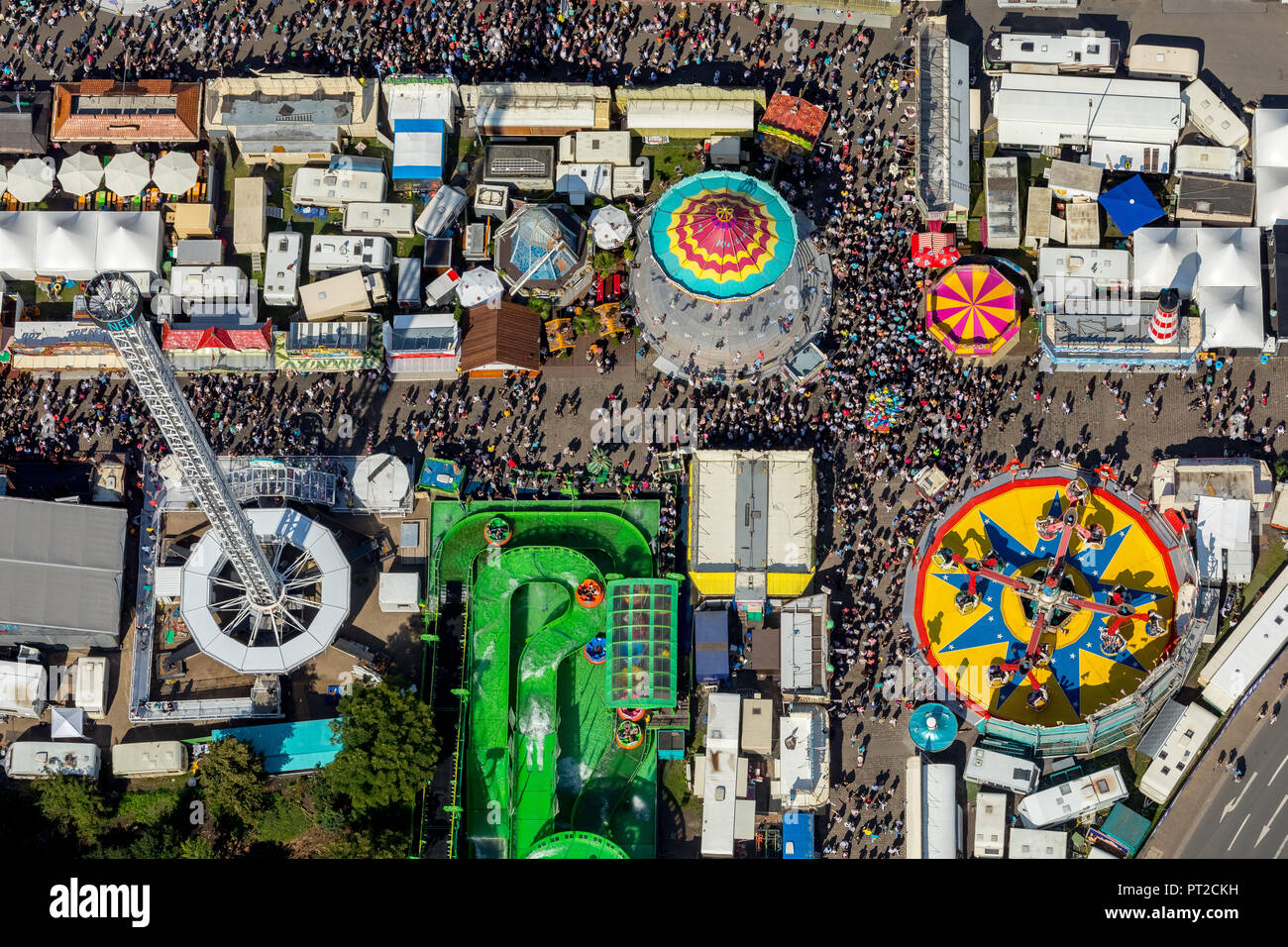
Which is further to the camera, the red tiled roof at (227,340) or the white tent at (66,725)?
the red tiled roof at (227,340)

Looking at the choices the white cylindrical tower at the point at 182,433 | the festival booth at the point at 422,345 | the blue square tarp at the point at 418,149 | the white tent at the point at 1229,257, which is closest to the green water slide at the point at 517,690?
the festival booth at the point at 422,345

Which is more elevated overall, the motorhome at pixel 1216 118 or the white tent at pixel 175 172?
the motorhome at pixel 1216 118

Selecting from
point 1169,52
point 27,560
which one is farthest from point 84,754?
point 1169,52

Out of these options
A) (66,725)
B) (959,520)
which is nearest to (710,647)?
(959,520)

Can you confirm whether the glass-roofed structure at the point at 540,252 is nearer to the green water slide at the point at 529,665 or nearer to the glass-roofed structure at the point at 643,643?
the green water slide at the point at 529,665

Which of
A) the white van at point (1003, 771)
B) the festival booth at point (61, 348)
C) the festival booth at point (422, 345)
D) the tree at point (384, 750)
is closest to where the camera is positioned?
the tree at point (384, 750)

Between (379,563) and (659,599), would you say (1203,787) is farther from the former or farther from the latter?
(379,563)
